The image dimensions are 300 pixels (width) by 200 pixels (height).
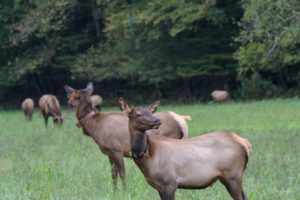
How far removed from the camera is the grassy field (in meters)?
9.60

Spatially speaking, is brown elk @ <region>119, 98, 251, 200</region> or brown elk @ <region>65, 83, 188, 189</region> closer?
brown elk @ <region>119, 98, 251, 200</region>

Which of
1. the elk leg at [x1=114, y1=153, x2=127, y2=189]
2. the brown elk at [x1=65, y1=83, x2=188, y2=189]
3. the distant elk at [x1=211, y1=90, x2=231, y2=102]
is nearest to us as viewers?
the elk leg at [x1=114, y1=153, x2=127, y2=189]

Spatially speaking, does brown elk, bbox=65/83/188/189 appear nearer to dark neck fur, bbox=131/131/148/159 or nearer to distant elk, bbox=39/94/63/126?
dark neck fur, bbox=131/131/148/159

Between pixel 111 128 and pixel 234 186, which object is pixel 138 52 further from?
pixel 234 186

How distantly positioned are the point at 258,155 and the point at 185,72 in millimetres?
25815

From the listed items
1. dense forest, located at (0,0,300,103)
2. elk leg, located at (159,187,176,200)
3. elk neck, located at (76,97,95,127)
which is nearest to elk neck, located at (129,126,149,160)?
elk leg, located at (159,187,176,200)

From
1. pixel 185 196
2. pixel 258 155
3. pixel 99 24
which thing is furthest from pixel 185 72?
pixel 185 196

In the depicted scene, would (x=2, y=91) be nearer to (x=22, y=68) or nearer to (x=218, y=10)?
(x=22, y=68)

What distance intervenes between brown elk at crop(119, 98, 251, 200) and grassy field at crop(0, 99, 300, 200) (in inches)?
45.4

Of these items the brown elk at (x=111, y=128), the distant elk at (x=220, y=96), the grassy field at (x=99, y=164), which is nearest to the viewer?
the grassy field at (x=99, y=164)

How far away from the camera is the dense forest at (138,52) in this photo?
38.3 m

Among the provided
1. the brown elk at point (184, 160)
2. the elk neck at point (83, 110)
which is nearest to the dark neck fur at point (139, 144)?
the brown elk at point (184, 160)

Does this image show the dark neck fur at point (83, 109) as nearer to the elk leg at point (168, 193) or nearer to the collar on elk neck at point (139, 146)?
the collar on elk neck at point (139, 146)

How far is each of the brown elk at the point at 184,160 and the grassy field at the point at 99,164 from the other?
3.78 ft
